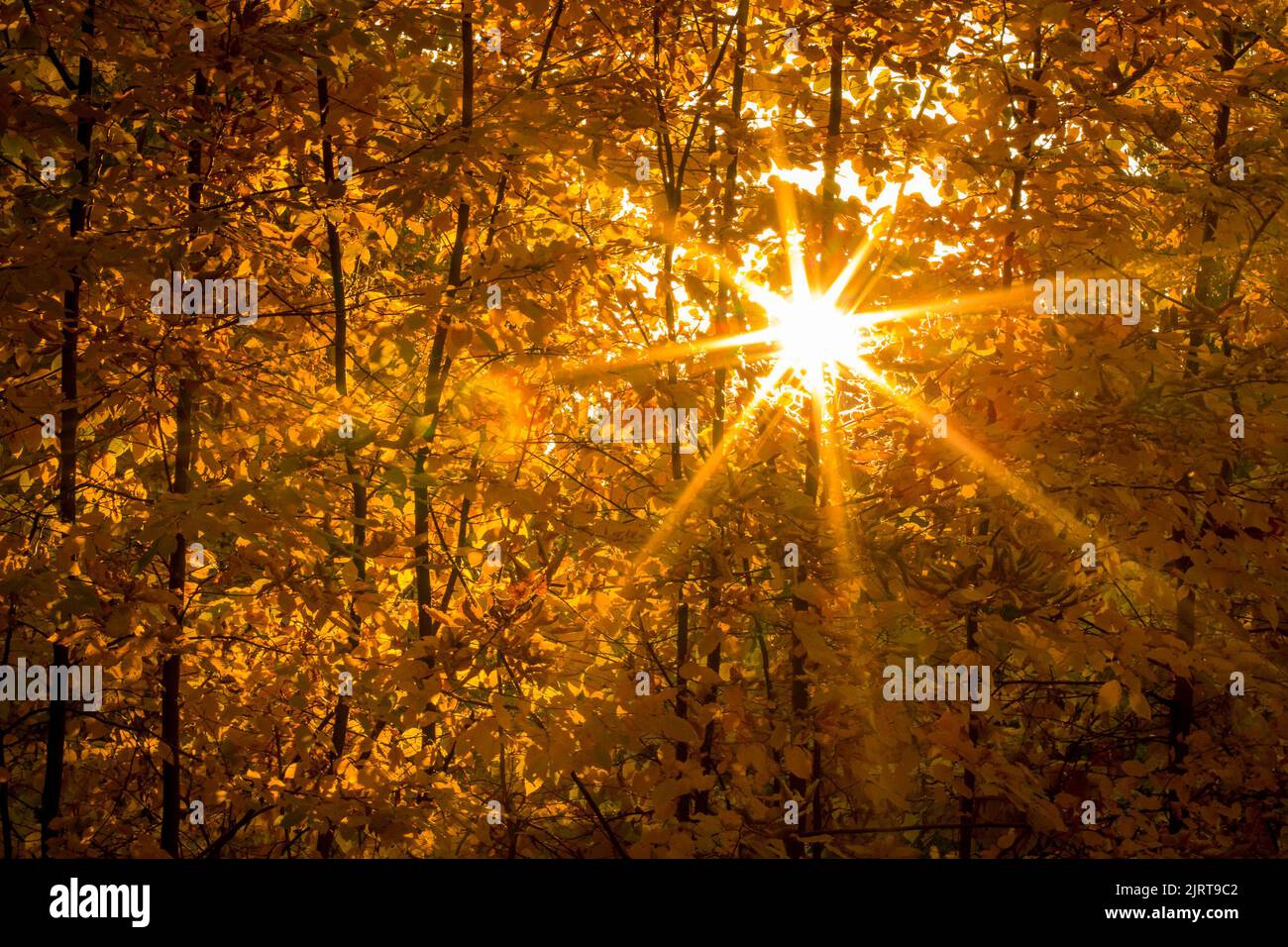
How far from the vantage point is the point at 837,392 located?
3754 mm

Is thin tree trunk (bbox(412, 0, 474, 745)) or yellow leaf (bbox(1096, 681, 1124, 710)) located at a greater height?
thin tree trunk (bbox(412, 0, 474, 745))

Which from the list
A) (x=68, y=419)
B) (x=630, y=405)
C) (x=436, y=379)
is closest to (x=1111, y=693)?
(x=630, y=405)

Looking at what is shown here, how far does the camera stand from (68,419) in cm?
331

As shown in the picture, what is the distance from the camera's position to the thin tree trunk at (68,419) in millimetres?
3250

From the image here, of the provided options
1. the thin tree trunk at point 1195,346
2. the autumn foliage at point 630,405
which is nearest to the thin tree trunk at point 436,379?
the autumn foliage at point 630,405

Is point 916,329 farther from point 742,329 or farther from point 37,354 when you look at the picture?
point 37,354

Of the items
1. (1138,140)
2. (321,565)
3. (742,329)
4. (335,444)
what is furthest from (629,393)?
(1138,140)

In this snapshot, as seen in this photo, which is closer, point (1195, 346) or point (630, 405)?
point (630, 405)

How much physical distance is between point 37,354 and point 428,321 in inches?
49.5

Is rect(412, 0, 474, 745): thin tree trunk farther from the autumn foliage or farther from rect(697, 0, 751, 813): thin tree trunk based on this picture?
rect(697, 0, 751, 813): thin tree trunk

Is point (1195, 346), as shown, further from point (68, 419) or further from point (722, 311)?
point (68, 419)

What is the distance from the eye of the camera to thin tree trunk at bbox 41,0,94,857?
10.7 ft

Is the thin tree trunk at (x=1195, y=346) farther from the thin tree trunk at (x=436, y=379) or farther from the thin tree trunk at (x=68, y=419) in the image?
the thin tree trunk at (x=68, y=419)

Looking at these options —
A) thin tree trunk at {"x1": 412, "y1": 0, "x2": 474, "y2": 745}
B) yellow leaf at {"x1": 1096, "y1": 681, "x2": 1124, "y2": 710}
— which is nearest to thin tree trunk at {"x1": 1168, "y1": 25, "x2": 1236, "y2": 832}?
yellow leaf at {"x1": 1096, "y1": 681, "x2": 1124, "y2": 710}
